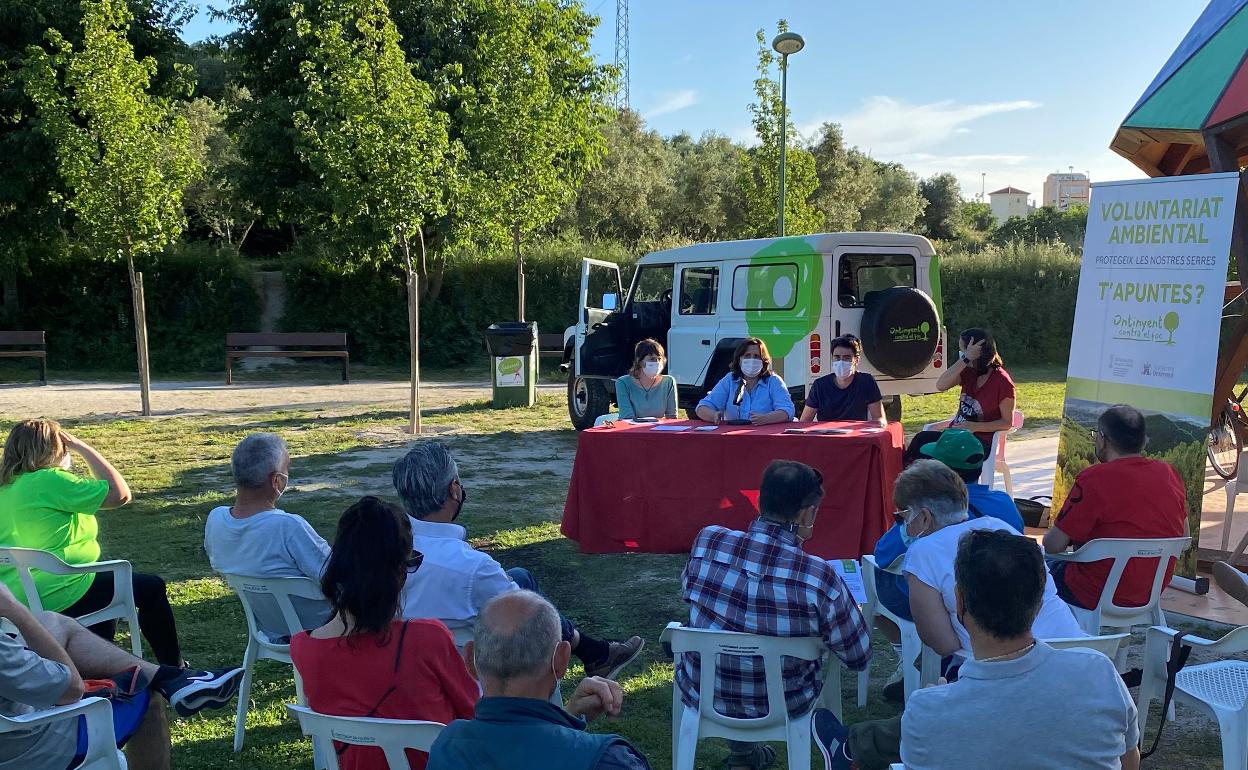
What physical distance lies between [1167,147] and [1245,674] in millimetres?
5073

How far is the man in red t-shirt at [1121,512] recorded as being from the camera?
3.92m

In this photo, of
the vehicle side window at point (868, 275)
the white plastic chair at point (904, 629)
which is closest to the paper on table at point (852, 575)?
the white plastic chair at point (904, 629)

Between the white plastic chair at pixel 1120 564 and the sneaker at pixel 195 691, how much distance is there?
10.3 ft

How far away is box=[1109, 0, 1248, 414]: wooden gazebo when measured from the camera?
5.73 metres

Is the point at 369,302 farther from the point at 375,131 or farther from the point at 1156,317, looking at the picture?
the point at 1156,317

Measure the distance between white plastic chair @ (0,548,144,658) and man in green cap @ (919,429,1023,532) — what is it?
3161mm

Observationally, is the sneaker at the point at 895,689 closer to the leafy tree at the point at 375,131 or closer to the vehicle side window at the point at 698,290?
the vehicle side window at the point at 698,290

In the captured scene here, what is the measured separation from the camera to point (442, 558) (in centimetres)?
306

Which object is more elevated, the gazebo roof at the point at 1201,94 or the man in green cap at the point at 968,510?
the gazebo roof at the point at 1201,94

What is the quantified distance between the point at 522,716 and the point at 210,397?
1496 cm

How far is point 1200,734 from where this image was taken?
3834mm

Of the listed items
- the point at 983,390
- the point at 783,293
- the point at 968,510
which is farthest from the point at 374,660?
the point at 783,293

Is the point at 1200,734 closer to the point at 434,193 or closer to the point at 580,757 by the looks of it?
the point at 580,757

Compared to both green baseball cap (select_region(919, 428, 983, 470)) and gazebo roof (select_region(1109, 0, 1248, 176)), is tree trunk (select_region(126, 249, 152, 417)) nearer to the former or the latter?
gazebo roof (select_region(1109, 0, 1248, 176))
